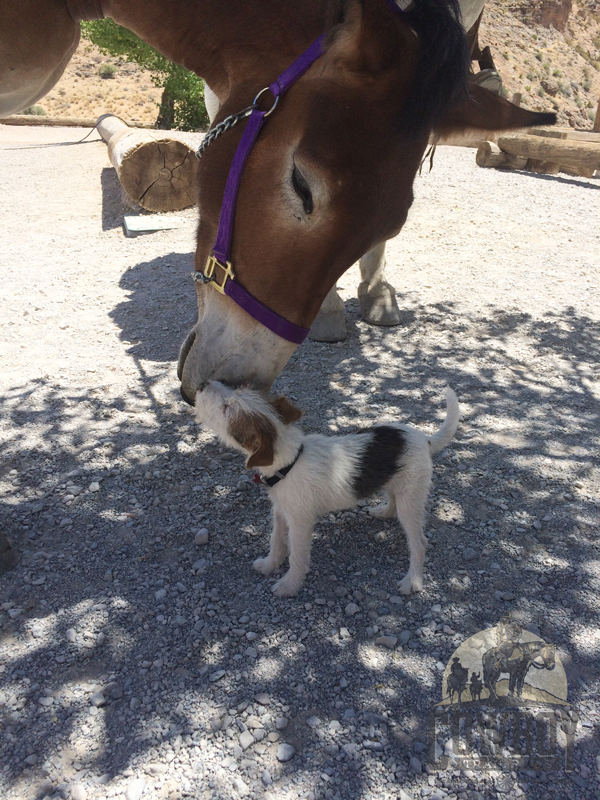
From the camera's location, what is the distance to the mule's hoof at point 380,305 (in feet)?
17.2

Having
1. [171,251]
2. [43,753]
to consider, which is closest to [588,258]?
[171,251]

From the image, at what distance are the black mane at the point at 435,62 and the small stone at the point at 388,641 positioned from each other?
6.40 ft

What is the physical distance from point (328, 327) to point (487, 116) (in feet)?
8.45

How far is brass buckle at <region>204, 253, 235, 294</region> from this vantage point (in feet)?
7.05

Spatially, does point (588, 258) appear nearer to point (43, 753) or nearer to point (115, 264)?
point (115, 264)

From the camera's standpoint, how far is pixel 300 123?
199 centimetres

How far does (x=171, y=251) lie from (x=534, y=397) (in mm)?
5088

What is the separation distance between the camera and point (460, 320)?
543cm

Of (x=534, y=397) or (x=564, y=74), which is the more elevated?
(x=564, y=74)

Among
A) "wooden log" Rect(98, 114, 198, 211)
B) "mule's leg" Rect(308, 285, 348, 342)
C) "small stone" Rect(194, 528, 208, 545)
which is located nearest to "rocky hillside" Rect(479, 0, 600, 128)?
"wooden log" Rect(98, 114, 198, 211)

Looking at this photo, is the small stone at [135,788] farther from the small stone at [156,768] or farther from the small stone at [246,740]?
the small stone at [246,740]

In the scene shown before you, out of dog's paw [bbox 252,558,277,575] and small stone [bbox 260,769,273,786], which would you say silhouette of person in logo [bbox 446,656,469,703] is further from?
dog's paw [bbox 252,558,277,575]

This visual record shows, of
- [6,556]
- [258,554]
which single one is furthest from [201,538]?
[6,556]

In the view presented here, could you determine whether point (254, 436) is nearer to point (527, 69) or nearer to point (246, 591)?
point (246, 591)
